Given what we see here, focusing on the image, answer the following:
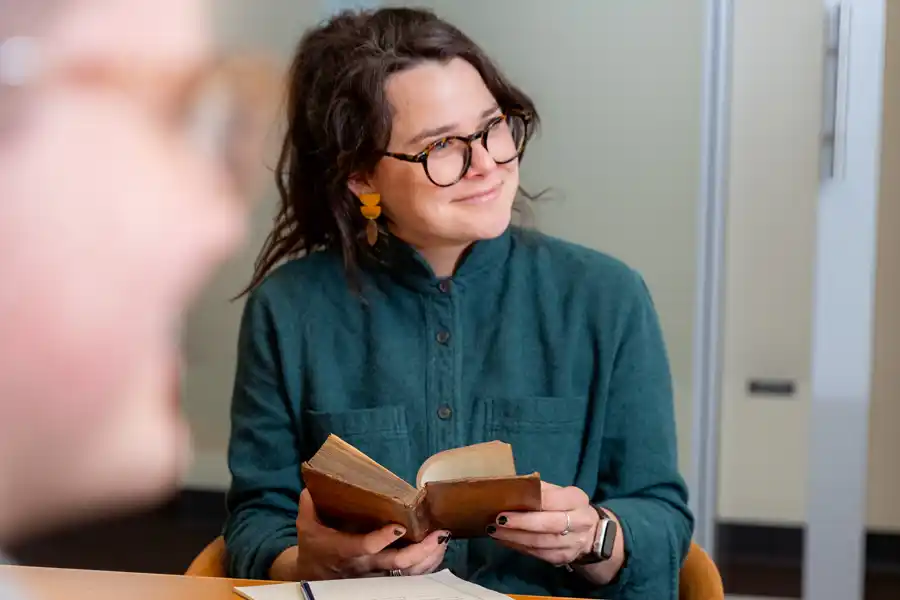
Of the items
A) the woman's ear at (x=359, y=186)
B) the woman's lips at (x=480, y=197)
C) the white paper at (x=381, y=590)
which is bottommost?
the white paper at (x=381, y=590)

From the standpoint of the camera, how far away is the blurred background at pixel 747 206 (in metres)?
1.74

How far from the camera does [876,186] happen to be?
1.75 meters

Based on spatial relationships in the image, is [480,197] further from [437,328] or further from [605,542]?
[605,542]

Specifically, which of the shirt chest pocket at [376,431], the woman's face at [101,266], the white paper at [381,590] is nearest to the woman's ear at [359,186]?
the shirt chest pocket at [376,431]

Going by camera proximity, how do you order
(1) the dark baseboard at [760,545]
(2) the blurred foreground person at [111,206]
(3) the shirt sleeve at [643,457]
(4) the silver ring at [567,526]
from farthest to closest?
(2) the blurred foreground person at [111,206] < (1) the dark baseboard at [760,545] < (3) the shirt sleeve at [643,457] < (4) the silver ring at [567,526]

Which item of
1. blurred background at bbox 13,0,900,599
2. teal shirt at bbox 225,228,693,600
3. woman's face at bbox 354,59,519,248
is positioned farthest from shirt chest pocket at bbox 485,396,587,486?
→ blurred background at bbox 13,0,900,599

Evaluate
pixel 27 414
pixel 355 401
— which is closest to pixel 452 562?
pixel 355 401

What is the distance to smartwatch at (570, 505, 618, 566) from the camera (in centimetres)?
120

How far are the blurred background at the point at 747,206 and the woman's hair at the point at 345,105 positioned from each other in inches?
13.6

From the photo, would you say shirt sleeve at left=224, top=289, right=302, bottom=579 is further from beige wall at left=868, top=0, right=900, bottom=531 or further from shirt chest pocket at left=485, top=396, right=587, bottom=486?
beige wall at left=868, top=0, right=900, bottom=531

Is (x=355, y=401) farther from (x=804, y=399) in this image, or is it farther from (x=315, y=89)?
(x=804, y=399)

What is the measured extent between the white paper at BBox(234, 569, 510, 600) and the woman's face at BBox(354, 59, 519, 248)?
0.45 meters

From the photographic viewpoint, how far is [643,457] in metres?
1.32

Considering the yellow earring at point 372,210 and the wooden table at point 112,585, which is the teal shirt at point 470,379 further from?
the wooden table at point 112,585
